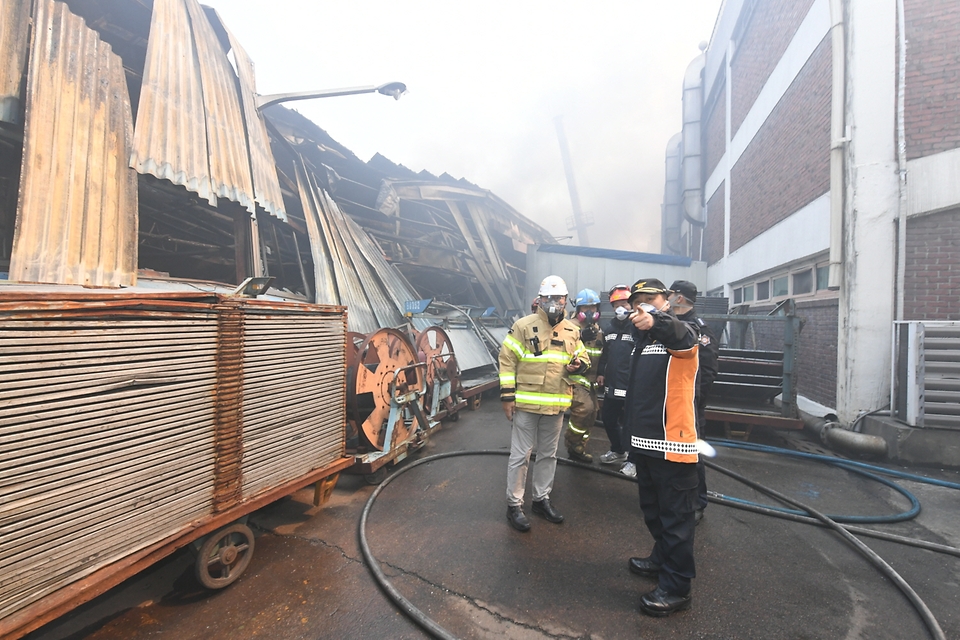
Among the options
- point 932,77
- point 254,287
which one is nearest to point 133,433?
point 254,287

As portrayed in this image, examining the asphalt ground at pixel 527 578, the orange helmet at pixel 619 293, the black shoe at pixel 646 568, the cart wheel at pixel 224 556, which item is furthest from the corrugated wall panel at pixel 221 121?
the black shoe at pixel 646 568

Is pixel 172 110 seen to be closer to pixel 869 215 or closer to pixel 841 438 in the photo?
pixel 869 215

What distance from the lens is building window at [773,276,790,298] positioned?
24.6ft

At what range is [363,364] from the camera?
3.62 m

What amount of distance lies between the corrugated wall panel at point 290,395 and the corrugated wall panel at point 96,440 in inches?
9.4

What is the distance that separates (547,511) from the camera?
310 centimetres

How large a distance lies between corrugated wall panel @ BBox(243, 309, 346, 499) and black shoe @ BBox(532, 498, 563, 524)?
1.67 meters

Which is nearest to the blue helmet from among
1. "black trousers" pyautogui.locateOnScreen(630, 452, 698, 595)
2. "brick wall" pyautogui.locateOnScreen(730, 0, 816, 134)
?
"black trousers" pyautogui.locateOnScreen(630, 452, 698, 595)

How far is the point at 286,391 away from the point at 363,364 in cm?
107

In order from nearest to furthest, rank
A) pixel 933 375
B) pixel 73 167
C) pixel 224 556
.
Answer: pixel 224 556, pixel 73 167, pixel 933 375

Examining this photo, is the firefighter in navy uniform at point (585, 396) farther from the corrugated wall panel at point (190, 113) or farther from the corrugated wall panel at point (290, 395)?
the corrugated wall panel at point (190, 113)

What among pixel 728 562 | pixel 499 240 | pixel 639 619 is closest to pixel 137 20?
pixel 639 619

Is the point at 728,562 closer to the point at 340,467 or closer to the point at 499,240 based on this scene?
the point at 340,467

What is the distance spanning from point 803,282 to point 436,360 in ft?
22.2
